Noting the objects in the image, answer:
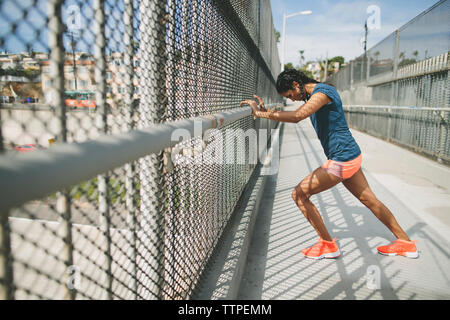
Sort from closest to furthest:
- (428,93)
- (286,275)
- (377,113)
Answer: (286,275) → (428,93) → (377,113)

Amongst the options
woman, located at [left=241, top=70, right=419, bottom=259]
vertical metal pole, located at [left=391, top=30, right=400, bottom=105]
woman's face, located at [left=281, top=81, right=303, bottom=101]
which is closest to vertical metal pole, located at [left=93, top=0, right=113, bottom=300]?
woman, located at [left=241, top=70, right=419, bottom=259]

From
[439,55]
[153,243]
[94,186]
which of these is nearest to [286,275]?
[153,243]

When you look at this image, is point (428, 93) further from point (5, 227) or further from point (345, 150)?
point (5, 227)

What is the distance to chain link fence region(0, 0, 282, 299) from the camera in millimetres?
815

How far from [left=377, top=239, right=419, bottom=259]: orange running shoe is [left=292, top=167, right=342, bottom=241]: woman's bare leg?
0.60 metres

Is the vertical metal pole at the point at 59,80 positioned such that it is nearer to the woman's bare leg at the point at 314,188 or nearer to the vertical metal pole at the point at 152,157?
the vertical metal pole at the point at 152,157

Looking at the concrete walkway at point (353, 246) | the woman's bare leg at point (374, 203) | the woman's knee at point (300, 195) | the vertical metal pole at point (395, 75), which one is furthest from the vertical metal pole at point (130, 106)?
the vertical metal pole at point (395, 75)

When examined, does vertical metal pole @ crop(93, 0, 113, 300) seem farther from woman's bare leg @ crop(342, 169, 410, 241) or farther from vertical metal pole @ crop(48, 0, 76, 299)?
woman's bare leg @ crop(342, 169, 410, 241)

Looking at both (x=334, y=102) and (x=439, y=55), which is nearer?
(x=334, y=102)

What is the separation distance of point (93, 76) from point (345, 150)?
7.79ft

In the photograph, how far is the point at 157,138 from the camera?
1.14 metres

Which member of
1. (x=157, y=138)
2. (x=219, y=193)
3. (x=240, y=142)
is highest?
(x=157, y=138)

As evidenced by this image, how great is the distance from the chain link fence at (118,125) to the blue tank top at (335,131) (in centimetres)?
91

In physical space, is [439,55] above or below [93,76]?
above
